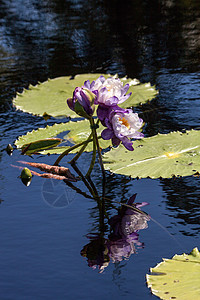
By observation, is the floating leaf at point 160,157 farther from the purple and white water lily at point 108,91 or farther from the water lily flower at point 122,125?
the purple and white water lily at point 108,91

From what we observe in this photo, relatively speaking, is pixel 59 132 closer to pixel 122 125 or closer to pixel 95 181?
pixel 95 181

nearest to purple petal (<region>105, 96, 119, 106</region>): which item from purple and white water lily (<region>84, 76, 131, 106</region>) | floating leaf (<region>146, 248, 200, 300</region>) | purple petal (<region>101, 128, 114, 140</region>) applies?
purple and white water lily (<region>84, 76, 131, 106</region>)

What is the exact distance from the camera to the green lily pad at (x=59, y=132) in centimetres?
219

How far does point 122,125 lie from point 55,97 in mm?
1305

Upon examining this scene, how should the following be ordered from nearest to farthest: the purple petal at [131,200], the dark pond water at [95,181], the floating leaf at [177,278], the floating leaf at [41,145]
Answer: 1. the floating leaf at [177,278]
2. the dark pond water at [95,181]
3. the purple petal at [131,200]
4. the floating leaf at [41,145]

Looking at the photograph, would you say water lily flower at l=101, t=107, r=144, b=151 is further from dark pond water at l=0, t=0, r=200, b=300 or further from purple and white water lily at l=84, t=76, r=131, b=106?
dark pond water at l=0, t=0, r=200, b=300

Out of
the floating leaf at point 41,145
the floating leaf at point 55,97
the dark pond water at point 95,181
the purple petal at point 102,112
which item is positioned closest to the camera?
the dark pond water at point 95,181

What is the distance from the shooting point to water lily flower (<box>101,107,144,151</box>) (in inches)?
67.7

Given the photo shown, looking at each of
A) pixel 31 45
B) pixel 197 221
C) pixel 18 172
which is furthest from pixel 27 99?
pixel 31 45

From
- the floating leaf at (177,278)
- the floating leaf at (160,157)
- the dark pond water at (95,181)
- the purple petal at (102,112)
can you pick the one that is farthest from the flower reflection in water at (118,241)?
the purple petal at (102,112)

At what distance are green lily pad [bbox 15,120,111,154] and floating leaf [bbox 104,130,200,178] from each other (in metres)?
0.20

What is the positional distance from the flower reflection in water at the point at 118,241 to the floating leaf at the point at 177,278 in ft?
0.52

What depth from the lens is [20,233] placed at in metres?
1.51

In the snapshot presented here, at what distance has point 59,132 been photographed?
2.36m
